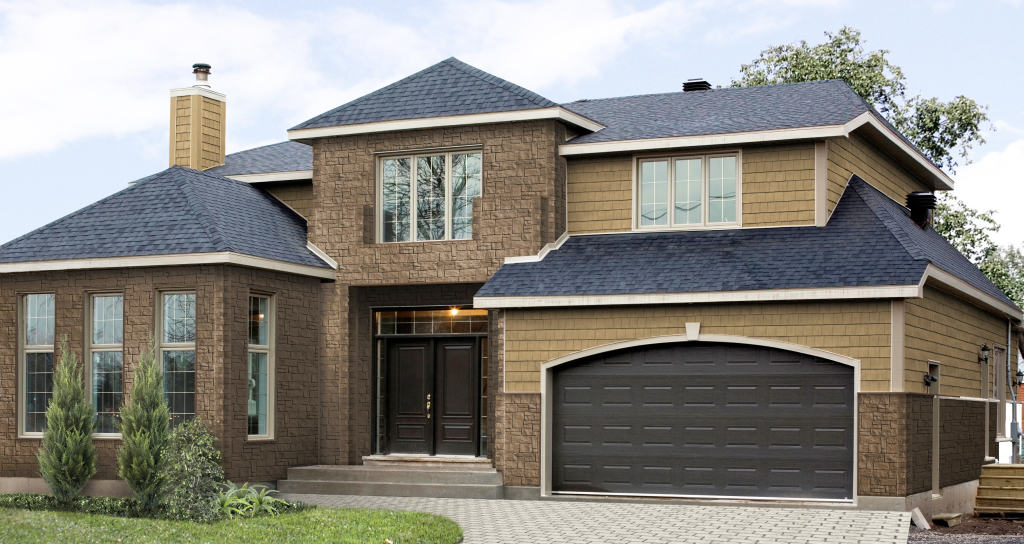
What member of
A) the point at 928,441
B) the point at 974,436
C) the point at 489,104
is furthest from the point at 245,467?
the point at 974,436

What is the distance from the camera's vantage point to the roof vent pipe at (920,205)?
69.3 feet

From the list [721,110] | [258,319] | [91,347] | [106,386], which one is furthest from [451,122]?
[106,386]

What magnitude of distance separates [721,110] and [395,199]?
533 centimetres

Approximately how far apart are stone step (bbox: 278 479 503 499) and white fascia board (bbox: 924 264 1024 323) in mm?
6610

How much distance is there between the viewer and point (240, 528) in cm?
1320

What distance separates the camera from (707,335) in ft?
55.3

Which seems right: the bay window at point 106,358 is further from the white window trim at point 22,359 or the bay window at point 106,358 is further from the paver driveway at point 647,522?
the paver driveway at point 647,522

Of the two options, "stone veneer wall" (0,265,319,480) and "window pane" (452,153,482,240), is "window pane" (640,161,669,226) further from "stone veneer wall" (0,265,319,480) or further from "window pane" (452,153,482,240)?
"stone veneer wall" (0,265,319,480)

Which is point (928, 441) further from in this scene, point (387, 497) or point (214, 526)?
point (214, 526)

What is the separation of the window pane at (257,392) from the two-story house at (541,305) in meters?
0.06

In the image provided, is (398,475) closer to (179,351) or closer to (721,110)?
(179,351)

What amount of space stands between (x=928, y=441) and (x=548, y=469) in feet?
17.1

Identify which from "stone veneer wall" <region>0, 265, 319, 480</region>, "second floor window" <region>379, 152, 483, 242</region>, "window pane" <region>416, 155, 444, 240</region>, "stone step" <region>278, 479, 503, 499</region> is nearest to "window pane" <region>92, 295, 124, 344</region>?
"stone veneer wall" <region>0, 265, 319, 480</region>

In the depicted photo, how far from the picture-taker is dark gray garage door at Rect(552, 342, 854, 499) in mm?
16406
